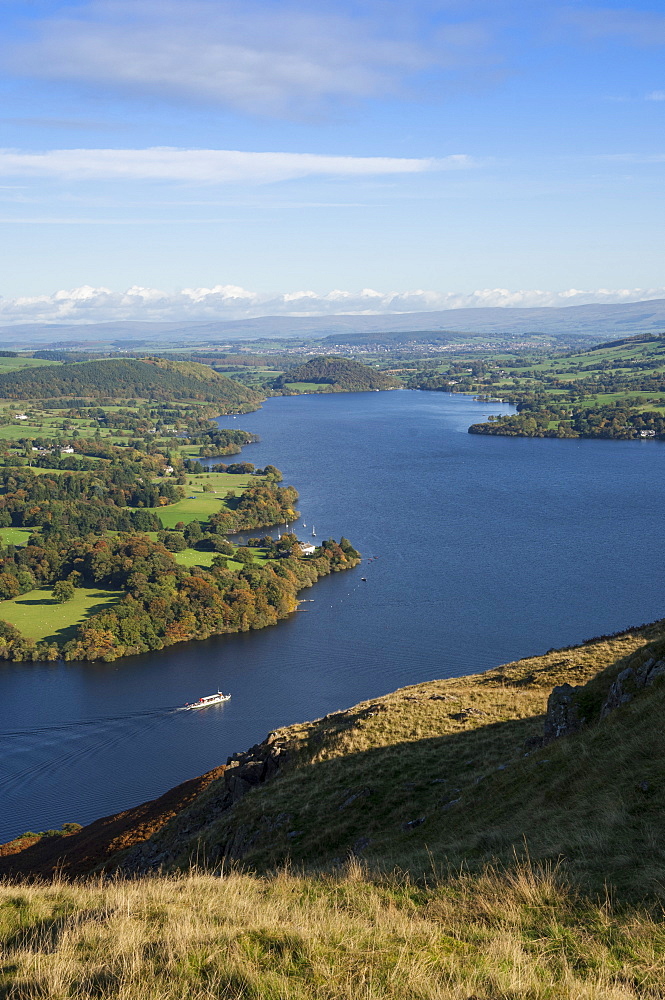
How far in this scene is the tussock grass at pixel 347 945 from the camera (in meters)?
6.08

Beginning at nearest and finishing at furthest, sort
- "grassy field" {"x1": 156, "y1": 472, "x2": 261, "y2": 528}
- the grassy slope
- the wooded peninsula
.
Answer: the grassy slope < the wooded peninsula < "grassy field" {"x1": 156, "y1": 472, "x2": 261, "y2": 528}

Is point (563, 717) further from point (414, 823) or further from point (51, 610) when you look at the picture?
point (51, 610)

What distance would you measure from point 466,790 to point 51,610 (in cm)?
6848

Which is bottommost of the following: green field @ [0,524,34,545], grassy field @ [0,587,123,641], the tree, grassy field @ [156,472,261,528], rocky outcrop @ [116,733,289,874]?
grassy field @ [0,587,123,641]

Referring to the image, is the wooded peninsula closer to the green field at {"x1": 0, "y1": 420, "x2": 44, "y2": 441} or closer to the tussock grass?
the green field at {"x1": 0, "y1": 420, "x2": 44, "y2": 441}

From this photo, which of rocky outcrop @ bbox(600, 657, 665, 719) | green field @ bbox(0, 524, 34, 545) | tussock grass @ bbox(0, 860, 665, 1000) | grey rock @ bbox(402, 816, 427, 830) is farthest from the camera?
green field @ bbox(0, 524, 34, 545)

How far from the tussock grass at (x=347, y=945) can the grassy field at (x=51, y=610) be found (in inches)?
2553

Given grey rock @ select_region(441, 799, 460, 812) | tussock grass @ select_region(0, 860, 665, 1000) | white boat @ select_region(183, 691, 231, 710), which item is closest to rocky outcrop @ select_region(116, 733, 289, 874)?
grey rock @ select_region(441, 799, 460, 812)

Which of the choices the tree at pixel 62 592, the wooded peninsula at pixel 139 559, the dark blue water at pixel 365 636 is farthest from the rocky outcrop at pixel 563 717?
the tree at pixel 62 592

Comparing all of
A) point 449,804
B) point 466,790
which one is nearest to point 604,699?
point 466,790

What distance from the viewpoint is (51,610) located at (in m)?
75.3

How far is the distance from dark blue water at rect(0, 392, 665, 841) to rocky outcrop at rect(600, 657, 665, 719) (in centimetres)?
3481

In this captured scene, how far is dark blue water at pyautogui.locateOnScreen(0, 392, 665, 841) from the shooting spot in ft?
156

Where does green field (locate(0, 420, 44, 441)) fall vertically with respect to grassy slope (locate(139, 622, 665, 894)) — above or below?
above
